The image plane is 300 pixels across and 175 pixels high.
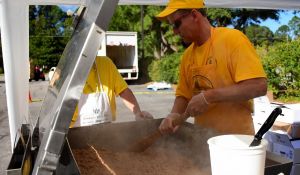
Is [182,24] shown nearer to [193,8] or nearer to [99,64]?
[193,8]

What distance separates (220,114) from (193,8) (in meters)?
0.61

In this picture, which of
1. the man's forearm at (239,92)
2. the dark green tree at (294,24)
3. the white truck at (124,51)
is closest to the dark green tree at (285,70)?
the man's forearm at (239,92)

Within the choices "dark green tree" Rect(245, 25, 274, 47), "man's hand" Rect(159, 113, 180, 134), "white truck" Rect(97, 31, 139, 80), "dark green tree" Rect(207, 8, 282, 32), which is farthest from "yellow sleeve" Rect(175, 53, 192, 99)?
"dark green tree" Rect(207, 8, 282, 32)

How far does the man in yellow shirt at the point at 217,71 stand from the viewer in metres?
1.64

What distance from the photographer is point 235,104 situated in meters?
1.87

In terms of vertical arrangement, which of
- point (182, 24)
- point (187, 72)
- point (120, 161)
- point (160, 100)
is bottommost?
point (160, 100)

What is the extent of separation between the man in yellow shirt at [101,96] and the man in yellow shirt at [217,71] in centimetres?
58

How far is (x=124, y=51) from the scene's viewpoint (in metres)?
20.2

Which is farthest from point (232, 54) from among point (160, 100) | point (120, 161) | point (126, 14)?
point (126, 14)

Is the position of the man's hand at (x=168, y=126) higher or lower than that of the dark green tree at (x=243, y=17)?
lower

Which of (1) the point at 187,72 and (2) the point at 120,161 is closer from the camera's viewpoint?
(2) the point at 120,161

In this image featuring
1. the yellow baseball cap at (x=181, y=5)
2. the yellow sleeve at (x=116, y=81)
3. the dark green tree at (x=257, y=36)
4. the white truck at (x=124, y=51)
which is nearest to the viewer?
the yellow baseball cap at (x=181, y=5)

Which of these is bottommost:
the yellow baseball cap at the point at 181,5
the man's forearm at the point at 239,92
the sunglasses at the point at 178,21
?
the man's forearm at the point at 239,92

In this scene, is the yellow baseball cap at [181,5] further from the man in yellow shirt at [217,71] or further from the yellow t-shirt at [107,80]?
the yellow t-shirt at [107,80]
